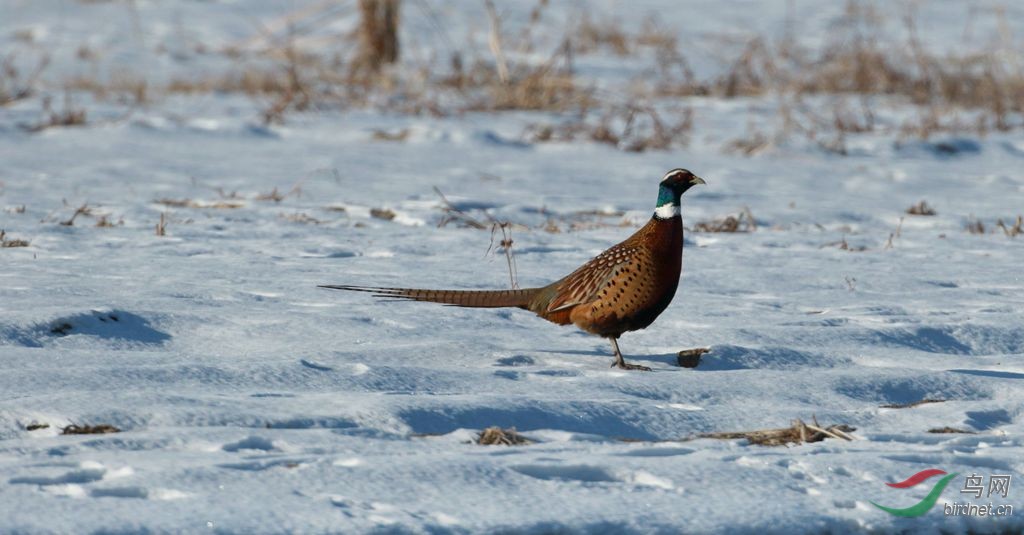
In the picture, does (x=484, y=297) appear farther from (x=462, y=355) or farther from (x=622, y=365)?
(x=622, y=365)

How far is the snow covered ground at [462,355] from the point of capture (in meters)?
3.01

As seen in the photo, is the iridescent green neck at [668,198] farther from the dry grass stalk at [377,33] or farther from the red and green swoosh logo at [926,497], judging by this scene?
the dry grass stalk at [377,33]

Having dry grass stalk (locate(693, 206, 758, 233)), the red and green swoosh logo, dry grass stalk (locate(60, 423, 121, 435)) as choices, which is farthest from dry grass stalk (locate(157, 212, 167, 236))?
the red and green swoosh logo

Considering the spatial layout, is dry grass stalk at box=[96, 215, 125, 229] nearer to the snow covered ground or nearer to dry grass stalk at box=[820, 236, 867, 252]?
the snow covered ground

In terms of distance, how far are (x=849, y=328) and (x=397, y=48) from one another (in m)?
8.67

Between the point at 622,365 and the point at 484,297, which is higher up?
the point at 484,297

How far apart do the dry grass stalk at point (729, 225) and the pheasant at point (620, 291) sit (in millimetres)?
2491

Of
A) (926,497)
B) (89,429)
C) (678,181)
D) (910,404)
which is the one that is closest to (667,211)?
(678,181)

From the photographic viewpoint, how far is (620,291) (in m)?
4.32

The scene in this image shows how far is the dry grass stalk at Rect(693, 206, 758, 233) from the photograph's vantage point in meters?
7.04

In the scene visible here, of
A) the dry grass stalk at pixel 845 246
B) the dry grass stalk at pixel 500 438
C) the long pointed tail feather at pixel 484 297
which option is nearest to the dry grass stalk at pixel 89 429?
the dry grass stalk at pixel 500 438

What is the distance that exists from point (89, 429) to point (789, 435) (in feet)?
5.89

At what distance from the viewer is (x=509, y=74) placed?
11617 mm

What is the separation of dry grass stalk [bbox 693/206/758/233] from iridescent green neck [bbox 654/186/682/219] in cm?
256
